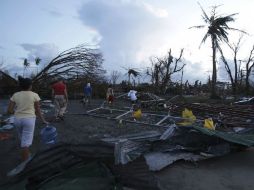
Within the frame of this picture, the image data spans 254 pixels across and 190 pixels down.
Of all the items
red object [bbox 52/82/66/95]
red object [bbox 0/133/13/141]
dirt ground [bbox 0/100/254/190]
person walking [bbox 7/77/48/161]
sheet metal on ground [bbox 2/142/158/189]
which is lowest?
dirt ground [bbox 0/100/254/190]

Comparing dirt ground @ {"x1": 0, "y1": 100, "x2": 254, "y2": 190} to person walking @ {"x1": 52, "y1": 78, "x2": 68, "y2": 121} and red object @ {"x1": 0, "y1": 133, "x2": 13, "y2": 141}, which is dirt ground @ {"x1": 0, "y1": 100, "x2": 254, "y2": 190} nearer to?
red object @ {"x1": 0, "y1": 133, "x2": 13, "y2": 141}

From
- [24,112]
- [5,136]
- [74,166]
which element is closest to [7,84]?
[5,136]

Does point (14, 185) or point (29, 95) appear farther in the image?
point (29, 95)

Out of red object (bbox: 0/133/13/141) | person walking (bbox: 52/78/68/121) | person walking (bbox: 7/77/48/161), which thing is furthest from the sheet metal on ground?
person walking (bbox: 52/78/68/121)


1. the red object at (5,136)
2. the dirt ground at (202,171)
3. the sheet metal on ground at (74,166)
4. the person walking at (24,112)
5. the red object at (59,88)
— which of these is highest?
the red object at (59,88)

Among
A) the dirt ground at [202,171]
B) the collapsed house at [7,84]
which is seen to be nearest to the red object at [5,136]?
the dirt ground at [202,171]

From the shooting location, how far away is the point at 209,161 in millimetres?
8398

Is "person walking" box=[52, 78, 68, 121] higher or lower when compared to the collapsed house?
lower

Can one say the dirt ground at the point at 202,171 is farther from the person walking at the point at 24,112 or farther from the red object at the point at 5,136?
the person walking at the point at 24,112

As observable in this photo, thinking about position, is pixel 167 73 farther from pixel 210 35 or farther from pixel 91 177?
pixel 91 177

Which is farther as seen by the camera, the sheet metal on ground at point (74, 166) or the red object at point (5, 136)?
the red object at point (5, 136)

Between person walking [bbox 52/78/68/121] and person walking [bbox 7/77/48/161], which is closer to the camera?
person walking [bbox 7/77/48/161]

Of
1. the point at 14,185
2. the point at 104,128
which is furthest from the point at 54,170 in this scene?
the point at 104,128

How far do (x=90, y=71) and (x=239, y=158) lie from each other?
17728mm
